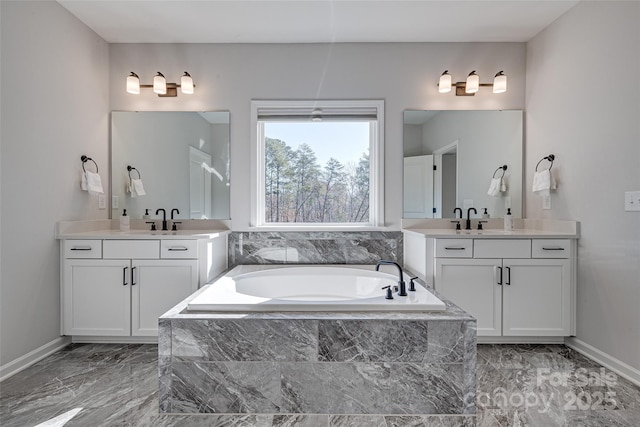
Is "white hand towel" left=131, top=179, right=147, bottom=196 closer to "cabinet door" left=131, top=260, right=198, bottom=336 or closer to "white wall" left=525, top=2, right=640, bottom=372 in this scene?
"cabinet door" left=131, top=260, right=198, bottom=336

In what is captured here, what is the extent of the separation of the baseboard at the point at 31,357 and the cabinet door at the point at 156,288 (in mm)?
502

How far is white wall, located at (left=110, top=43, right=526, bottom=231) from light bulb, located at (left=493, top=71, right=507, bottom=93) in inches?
4.7

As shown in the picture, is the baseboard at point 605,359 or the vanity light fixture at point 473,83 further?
the vanity light fixture at point 473,83

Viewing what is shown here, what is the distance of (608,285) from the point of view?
2250mm

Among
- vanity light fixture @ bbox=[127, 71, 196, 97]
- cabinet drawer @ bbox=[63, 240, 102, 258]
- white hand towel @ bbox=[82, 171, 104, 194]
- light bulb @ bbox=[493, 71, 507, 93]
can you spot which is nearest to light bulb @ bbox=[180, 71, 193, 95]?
vanity light fixture @ bbox=[127, 71, 196, 97]

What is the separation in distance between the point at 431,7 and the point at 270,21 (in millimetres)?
1173

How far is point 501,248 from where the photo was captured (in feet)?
8.21

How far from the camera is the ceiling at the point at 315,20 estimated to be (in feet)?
8.21

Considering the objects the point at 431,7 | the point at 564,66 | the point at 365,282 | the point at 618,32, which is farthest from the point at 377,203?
the point at 618,32

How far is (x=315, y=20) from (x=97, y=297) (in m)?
2.56

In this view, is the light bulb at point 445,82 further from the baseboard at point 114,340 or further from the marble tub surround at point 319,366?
the baseboard at point 114,340

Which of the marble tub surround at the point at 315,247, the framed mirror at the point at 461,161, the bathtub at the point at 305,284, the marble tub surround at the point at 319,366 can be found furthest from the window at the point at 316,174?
the marble tub surround at the point at 319,366

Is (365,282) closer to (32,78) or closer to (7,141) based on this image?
(7,141)

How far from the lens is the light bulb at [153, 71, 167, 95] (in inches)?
116
